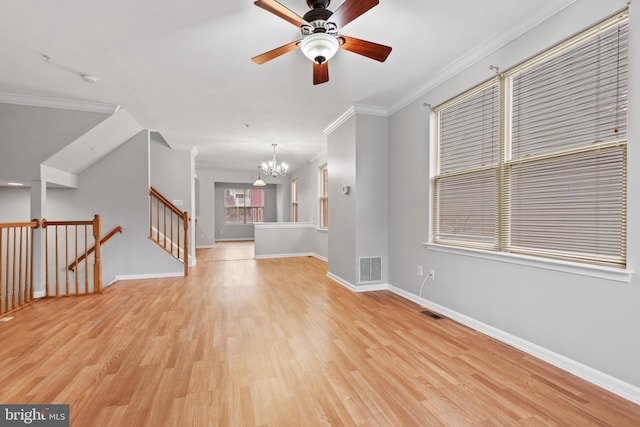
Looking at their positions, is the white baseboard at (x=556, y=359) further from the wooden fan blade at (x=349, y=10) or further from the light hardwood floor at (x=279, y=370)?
the wooden fan blade at (x=349, y=10)

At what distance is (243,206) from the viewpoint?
12328 mm

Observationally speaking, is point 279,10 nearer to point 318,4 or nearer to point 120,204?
point 318,4

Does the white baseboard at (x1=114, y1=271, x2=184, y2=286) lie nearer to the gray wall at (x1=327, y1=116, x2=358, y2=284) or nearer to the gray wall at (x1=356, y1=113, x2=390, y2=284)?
the gray wall at (x1=327, y1=116, x2=358, y2=284)

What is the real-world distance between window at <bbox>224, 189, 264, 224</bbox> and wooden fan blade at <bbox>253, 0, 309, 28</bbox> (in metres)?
10.7

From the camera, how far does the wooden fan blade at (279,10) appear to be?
1794mm

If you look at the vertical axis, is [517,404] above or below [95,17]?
below

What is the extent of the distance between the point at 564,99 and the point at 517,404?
212 cm

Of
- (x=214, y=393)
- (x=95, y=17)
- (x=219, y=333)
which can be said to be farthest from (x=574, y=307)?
(x=95, y=17)

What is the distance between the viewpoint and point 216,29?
7.95 feet

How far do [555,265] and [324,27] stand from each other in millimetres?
2435

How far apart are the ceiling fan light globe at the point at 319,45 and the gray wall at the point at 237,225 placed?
32.2 ft

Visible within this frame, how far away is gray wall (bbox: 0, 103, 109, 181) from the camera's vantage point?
377 cm

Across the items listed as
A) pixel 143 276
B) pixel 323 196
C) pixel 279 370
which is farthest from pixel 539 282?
pixel 323 196

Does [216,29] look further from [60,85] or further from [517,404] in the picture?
[517,404]
